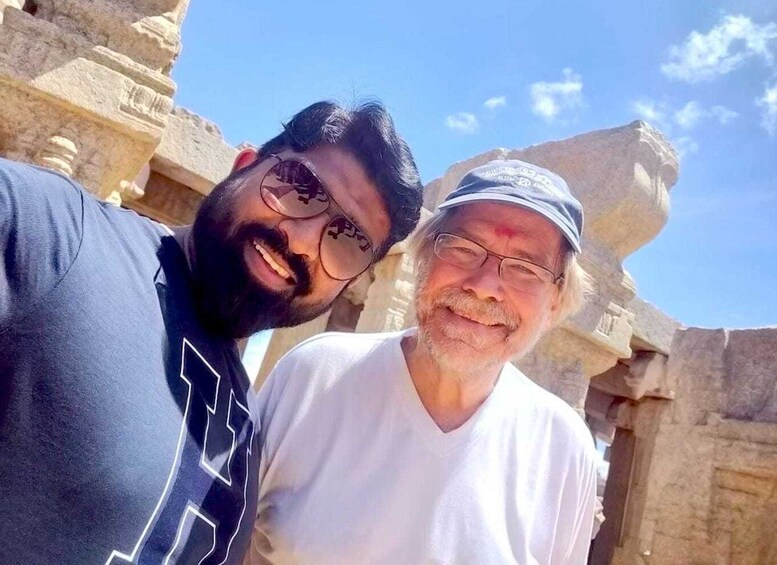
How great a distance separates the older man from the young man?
0.25m

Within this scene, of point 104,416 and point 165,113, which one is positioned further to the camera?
point 165,113

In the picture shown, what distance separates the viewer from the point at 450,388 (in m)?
1.69

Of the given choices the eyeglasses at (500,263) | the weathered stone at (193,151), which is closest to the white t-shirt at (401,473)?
the eyeglasses at (500,263)

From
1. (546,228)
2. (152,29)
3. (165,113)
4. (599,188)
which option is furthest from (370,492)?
(599,188)

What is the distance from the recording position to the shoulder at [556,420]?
1.69 metres

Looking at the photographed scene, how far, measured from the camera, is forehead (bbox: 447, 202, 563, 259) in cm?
178

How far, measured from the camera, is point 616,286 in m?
4.75

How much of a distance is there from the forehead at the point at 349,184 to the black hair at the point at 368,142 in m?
0.02

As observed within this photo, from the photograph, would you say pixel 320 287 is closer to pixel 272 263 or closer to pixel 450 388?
pixel 272 263

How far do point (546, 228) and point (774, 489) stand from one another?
17.0 ft

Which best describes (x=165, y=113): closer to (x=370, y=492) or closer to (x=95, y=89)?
(x=95, y=89)

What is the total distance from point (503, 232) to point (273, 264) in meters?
0.76

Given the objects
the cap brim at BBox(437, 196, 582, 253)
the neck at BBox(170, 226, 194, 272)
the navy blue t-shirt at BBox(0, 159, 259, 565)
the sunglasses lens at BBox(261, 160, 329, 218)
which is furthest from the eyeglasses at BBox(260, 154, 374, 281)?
the cap brim at BBox(437, 196, 582, 253)

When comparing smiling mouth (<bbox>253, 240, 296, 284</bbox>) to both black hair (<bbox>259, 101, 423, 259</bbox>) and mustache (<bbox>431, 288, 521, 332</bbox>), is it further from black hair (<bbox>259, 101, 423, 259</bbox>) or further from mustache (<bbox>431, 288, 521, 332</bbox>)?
mustache (<bbox>431, 288, 521, 332</bbox>)
